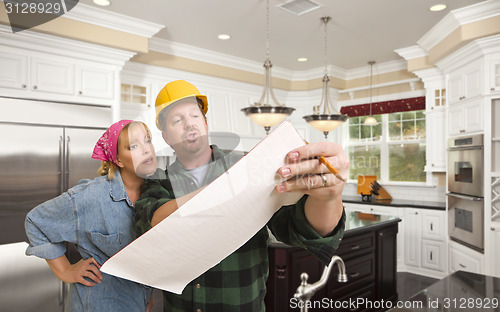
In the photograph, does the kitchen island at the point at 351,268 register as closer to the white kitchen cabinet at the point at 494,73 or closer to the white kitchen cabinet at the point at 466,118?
the white kitchen cabinet at the point at 466,118

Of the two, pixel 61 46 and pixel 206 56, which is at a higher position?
pixel 206 56

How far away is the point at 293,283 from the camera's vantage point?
7.77 feet

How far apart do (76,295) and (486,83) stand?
3.97 m

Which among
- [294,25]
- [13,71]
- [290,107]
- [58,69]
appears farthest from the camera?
[294,25]

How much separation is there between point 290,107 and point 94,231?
2.98 metres

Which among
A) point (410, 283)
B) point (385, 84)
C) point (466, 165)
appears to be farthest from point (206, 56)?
point (410, 283)

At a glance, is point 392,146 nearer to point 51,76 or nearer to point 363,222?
point 363,222

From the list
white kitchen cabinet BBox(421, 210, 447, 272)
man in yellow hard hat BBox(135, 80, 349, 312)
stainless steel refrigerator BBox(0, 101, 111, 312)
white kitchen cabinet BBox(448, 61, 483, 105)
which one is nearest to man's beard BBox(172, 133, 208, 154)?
man in yellow hard hat BBox(135, 80, 349, 312)

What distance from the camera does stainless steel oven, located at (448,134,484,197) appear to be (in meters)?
3.48

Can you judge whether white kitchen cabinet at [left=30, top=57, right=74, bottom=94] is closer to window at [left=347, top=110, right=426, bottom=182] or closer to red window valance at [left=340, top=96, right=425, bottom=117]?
window at [left=347, top=110, right=426, bottom=182]

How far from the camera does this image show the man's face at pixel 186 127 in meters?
0.36

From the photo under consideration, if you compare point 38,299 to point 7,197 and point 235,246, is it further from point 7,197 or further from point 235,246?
point 235,246

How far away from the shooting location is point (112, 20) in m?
3.47

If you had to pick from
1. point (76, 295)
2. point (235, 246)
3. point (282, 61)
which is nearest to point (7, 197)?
point (76, 295)
